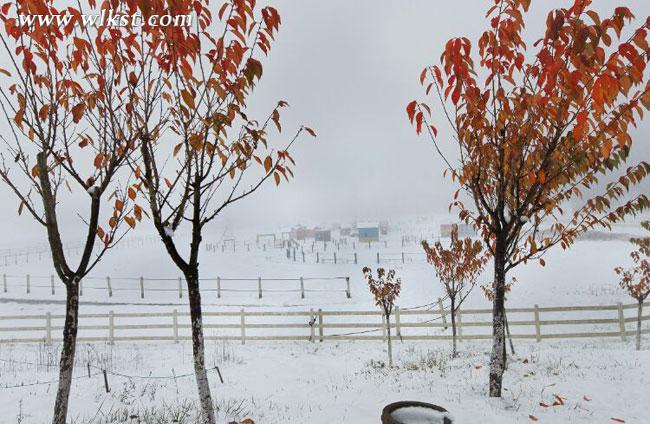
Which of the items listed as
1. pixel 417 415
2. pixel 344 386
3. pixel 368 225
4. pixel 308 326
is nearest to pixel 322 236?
pixel 368 225

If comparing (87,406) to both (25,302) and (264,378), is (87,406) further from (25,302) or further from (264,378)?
(25,302)

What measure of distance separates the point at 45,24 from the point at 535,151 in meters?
6.60

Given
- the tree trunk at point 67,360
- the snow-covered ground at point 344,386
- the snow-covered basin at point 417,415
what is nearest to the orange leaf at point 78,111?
the tree trunk at point 67,360

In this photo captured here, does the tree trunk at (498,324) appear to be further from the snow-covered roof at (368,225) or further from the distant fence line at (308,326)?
the snow-covered roof at (368,225)

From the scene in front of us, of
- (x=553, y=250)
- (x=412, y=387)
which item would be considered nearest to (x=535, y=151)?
(x=412, y=387)

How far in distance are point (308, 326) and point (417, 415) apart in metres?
10.3

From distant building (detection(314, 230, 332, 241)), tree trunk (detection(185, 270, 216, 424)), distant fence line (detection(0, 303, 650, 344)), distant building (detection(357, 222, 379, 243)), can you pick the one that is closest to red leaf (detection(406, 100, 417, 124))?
tree trunk (detection(185, 270, 216, 424))

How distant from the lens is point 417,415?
3.92 metres

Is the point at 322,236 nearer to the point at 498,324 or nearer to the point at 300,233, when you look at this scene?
the point at 300,233

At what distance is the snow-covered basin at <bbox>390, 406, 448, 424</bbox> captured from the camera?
3787 millimetres

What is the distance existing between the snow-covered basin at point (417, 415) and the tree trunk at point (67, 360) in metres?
3.76

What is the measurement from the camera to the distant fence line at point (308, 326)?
1308 cm

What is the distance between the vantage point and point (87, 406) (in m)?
6.95

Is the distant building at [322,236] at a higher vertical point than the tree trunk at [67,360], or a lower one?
higher
